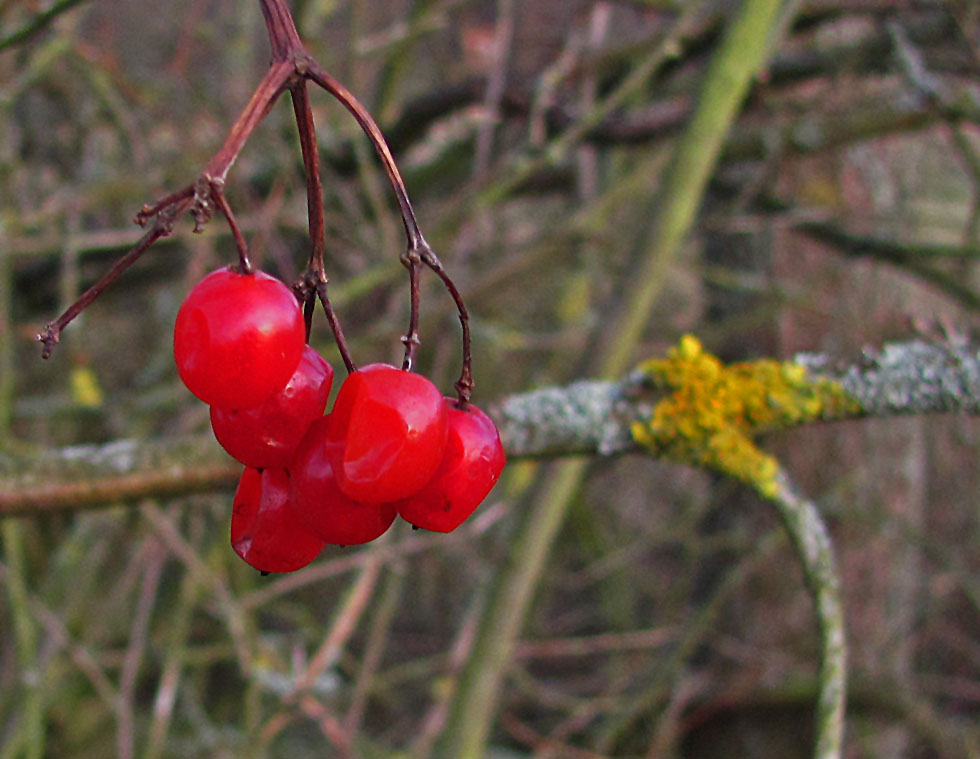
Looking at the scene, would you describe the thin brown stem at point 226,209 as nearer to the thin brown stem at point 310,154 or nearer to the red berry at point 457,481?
the thin brown stem at point 310,154

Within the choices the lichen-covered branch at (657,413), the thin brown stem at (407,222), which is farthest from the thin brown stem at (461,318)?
the lichen-covered branch at (657,413)

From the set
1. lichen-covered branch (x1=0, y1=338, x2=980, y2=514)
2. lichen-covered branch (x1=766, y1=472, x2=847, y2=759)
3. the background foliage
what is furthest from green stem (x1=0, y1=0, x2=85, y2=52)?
the background foliage

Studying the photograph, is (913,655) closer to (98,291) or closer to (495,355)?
(495,355)

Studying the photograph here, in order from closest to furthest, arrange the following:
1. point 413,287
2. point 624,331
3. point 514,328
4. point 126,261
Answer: point 126,261, point 413,287, point 624,331, point 514,328

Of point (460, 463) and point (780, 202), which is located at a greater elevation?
point (780, 202)

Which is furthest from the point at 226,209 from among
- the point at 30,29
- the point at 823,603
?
the point at 823,603

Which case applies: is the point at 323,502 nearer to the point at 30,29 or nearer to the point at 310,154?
the point at 310,154

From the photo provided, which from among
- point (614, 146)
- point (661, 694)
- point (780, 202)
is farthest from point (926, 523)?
point (614, 146)
